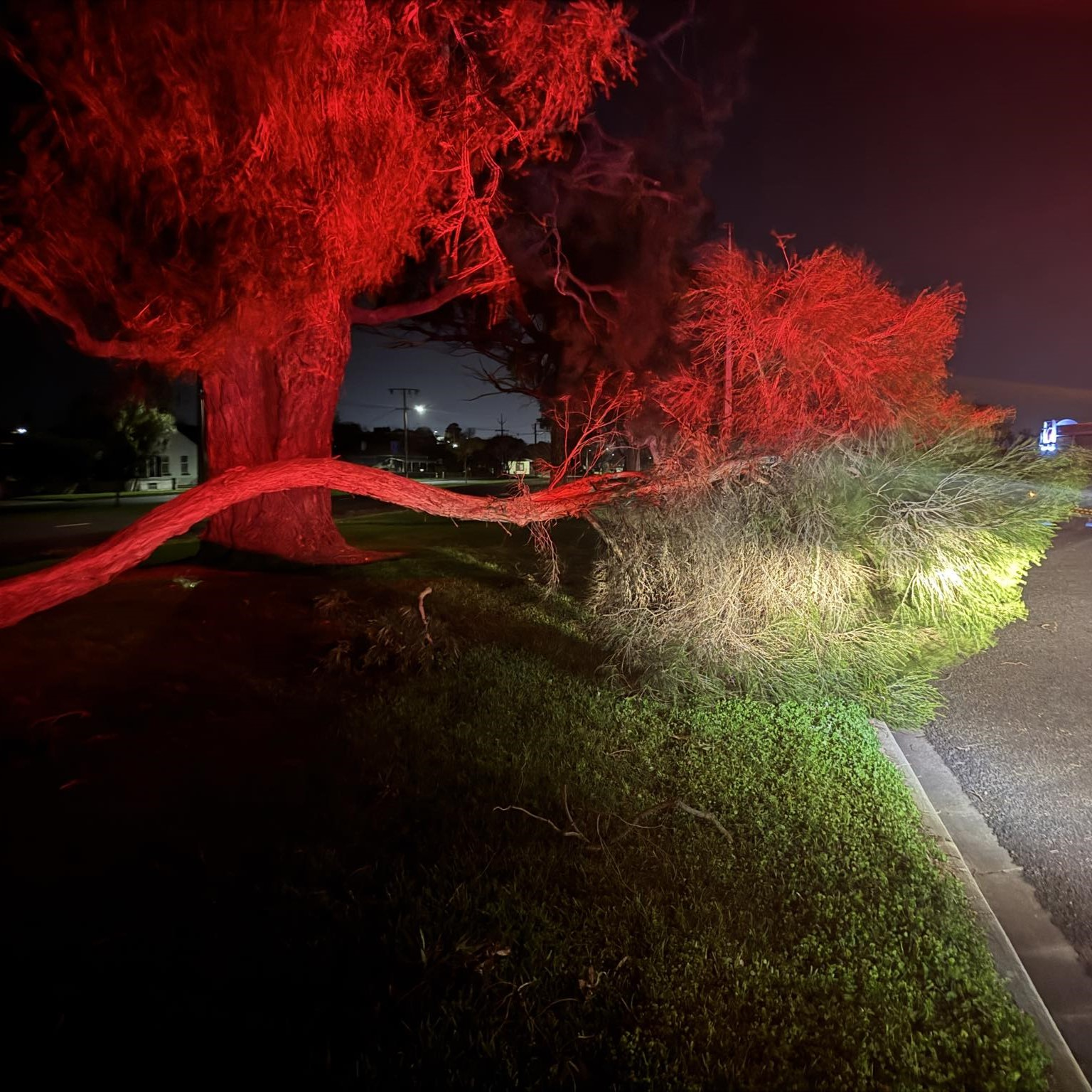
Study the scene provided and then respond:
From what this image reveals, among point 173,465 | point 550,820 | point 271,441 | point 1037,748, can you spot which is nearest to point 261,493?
point 271,441

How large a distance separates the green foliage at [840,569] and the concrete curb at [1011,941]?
1.83m

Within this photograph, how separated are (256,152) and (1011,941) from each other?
667cm

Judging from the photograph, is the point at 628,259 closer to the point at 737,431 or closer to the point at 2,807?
the point at 737,431

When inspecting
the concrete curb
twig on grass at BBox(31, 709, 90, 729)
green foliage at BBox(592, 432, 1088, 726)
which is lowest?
the concrete curb

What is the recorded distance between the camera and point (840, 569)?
7934 mm

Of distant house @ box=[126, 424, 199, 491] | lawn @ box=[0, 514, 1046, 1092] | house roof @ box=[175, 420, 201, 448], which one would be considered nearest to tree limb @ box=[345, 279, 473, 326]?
lawn @ box=[0, 514, 1046, 1092]

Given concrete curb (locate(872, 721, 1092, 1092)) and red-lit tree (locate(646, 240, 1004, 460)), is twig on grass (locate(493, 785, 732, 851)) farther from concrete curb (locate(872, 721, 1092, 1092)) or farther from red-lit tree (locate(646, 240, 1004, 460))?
red-lit tree (locate(646, 240, 1004, 460))

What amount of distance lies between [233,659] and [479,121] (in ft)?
16.8

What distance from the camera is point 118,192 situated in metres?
6.79

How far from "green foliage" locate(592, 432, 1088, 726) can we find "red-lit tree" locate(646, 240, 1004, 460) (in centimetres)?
84

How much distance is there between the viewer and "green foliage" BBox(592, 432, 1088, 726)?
7355 millimetres

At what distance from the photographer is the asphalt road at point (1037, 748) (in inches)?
169

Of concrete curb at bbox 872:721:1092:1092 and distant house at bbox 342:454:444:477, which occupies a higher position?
distant house at bbox 342:454:444:477

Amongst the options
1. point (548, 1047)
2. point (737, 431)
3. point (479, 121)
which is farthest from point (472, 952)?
point (737, 431)
